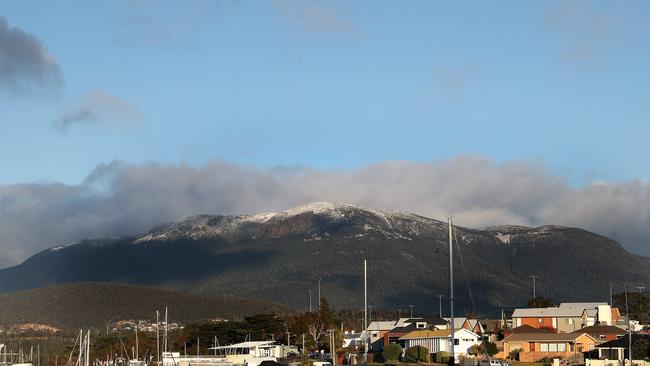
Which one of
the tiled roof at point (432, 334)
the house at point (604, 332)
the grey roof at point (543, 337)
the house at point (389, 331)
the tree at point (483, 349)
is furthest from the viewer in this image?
the house at point (389, 331)

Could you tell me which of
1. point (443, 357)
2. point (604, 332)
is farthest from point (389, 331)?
point (443, 357)

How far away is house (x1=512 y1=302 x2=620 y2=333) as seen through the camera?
17075 cm

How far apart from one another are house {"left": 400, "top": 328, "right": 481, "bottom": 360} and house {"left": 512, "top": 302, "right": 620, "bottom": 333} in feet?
77.7

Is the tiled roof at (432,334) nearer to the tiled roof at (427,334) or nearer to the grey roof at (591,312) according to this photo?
the tiled roof at (427,334)

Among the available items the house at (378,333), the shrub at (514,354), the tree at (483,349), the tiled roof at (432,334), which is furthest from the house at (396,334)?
the shrub at (514,354)

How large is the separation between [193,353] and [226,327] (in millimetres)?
12342

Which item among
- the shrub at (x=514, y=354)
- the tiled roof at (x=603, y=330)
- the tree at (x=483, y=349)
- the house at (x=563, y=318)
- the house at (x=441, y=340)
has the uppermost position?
the house at (x=563, y=318)

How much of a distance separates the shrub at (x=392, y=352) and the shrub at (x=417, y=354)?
1.04m

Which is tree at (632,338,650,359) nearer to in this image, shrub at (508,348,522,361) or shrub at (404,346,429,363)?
shrub at (508,348,522,361)

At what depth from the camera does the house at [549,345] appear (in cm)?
14025

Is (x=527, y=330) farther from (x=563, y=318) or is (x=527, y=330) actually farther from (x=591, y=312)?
(x=591, y=312)

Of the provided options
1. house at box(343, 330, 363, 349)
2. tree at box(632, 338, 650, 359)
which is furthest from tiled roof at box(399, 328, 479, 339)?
tree at box(632, 338, 650, 359)

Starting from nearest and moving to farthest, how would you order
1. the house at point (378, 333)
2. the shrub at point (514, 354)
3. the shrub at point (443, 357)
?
1. the shrub at point (443, 357)
2. the shrub at point (514, 354)
3. the house at point (378, 333)

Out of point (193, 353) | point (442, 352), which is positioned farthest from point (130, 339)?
point (442, 352)
